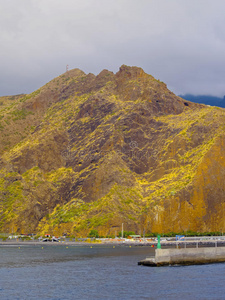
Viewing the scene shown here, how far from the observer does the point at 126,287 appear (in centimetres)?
7375

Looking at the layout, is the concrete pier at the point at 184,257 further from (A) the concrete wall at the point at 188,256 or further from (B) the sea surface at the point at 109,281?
(B) the sea surface at the point at 109,281

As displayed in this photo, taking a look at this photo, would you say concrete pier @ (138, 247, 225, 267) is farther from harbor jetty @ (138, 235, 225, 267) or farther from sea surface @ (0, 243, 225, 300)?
sea surface @ (0, 243, 225, 300)

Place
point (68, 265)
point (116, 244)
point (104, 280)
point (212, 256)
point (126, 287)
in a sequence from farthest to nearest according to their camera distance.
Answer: point (116, 244) → point (68, 265) → point (212, 256) → point (104, 280) → point (126, 287)

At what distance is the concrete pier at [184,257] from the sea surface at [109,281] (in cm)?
188

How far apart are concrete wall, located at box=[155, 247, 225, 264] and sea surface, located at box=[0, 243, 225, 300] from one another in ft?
6.75

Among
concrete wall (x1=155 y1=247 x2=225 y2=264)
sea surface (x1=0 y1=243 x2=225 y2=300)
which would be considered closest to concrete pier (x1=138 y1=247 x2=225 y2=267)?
concrete wall (x1=155 y1=247 x2=225 y2=264)

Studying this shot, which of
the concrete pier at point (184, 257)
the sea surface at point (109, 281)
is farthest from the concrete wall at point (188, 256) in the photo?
the sea surface at point (109, 281)

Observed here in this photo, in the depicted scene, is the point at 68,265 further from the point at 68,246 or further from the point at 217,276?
the point at 68,246

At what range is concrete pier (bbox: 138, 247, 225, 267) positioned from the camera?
9356cm

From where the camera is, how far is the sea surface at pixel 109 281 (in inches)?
2697

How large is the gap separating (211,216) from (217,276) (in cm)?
11891

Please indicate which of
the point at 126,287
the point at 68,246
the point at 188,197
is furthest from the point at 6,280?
the point at 188,197

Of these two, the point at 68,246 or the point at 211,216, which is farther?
the point at 211,216

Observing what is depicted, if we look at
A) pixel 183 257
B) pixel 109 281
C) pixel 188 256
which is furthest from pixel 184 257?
pixel 109 281
